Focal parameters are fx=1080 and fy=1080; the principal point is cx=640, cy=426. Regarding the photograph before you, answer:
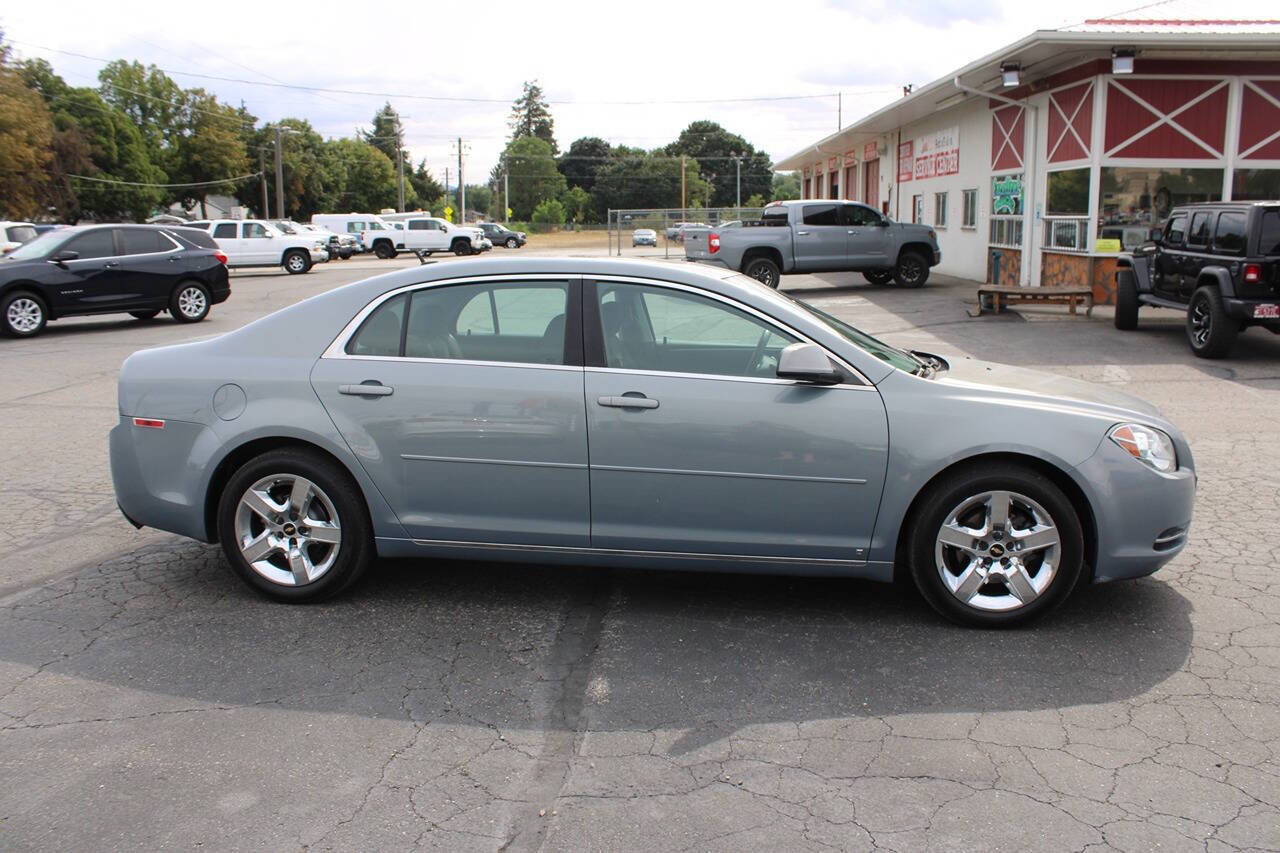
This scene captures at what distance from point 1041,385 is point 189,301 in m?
17.0

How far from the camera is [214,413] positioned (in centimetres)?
496

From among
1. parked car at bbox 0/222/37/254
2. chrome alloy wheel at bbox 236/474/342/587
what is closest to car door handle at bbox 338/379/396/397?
chrome alloy wheel at bbox 236/474/342/587

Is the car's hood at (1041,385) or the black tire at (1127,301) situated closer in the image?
the car's hood at (1041,385)

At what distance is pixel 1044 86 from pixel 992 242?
13.2ft

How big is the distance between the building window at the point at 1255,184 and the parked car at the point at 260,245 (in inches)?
1114

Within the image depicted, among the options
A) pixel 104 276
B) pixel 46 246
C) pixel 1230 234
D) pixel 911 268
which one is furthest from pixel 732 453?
pixel 911 268

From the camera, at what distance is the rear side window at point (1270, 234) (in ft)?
38.1

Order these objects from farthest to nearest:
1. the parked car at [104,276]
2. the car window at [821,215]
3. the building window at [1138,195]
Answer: the car window at [821,215]
the building window at [1138,195]
the parked car at [104,276]

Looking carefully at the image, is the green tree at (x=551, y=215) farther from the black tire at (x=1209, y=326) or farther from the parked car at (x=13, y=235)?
the black tire at (x=1209, y=326)

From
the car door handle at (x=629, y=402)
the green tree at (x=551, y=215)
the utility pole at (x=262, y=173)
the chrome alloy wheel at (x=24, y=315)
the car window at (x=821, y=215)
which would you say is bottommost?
the chrome alloy wheel at (x=24, y=315)

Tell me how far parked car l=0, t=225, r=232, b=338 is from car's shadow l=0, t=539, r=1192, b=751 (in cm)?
1327

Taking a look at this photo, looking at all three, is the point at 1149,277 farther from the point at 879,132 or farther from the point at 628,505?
the point at 879,132

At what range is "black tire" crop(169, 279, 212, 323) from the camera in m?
18.5

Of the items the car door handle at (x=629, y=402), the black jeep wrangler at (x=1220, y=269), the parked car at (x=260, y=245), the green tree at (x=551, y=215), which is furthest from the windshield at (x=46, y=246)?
the green tree at (x=551, y=215)
